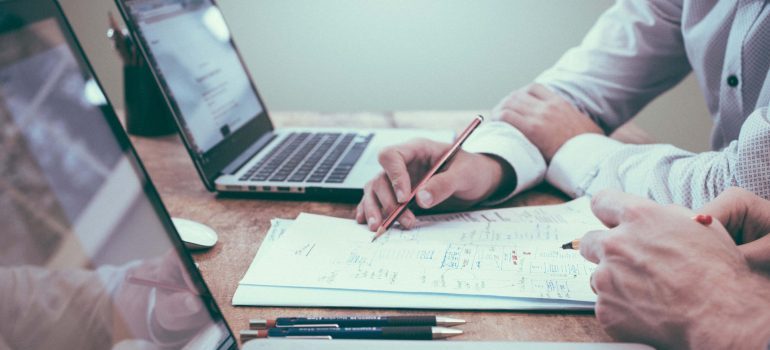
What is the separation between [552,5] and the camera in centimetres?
207

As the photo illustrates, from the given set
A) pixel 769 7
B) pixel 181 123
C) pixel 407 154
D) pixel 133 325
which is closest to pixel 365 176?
pixel 407 154

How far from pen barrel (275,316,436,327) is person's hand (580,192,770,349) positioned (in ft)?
0.50

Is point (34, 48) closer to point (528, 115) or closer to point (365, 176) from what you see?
point (365, 176)

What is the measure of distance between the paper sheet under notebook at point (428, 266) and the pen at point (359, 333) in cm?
5

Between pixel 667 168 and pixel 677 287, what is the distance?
34 centimetres

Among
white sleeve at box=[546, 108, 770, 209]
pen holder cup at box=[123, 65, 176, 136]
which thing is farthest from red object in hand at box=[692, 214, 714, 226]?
pen holder cup at box=[123, 65, 176, 136]

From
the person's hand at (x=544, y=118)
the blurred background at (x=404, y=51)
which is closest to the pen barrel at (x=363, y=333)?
the person's hand at (x=544, y=118)

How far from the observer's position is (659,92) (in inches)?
46.5

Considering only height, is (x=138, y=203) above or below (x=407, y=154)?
above

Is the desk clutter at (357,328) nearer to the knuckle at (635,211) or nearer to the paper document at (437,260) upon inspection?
the paper document at (437,260)

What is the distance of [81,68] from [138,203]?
10 centimetres

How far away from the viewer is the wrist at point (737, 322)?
1.54 ft

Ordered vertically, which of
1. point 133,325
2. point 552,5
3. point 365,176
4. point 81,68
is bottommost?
point 552,5

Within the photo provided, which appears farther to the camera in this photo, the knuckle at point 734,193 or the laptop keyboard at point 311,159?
the laptop keyboard at point 311,159
